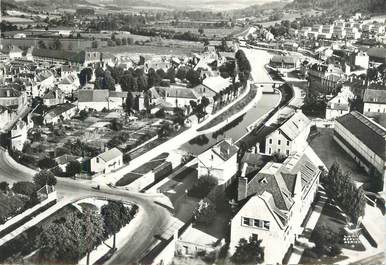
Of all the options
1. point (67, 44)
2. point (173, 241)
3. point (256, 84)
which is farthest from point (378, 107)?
point (67, 44)

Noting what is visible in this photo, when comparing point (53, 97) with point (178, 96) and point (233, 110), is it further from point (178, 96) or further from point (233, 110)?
point (233, 110)

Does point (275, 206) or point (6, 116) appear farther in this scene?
point (6, 116)

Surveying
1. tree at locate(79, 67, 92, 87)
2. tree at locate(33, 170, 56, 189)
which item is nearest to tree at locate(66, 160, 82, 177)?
tree at locate(33, 170, 56, 189)

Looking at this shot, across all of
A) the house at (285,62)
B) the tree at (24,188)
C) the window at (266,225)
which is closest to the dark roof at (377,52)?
the house at (285,62)

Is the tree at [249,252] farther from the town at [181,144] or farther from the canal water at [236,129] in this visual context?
the canal water at [236,129]

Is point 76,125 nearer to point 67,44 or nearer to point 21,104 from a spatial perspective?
point 21,104

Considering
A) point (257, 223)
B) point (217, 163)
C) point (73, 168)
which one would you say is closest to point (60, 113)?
point (73, 168)

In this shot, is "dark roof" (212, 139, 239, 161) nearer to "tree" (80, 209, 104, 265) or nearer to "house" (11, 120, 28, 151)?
"tree" (80, 209, 104, 265)
